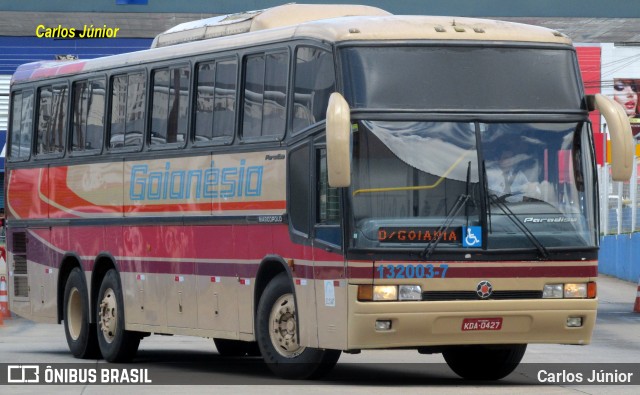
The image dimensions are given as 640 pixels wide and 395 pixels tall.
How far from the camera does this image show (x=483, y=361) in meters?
16.4

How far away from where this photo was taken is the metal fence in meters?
40.4

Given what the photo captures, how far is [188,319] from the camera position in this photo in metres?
Result: 17.8

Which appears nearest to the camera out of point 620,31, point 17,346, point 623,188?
point 17,346

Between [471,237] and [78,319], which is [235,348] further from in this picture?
[471,237]

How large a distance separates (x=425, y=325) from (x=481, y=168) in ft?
4.76

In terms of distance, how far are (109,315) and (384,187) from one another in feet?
20.3

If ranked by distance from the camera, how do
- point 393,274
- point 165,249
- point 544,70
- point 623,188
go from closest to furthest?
1. point 393,274
2. point 544,70
3. point 165,249
4. point 623,188

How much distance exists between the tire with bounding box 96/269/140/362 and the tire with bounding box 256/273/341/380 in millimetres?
3737

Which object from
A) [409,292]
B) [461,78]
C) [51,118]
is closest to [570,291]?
[409,292]

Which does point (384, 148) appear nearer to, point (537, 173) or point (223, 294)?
point (537, 173)

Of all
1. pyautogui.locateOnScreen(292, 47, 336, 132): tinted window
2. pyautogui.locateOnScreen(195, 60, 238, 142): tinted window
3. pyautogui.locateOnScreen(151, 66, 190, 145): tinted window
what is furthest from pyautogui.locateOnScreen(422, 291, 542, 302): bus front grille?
pyautogui.locateOnScreen(151, 66, 190, 145): tinted window

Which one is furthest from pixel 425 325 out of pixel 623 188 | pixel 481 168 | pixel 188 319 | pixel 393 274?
pixel 623 188

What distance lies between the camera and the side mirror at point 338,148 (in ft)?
45.6

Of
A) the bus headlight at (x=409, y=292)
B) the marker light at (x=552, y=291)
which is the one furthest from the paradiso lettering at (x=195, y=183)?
the marker light at (x=552, y=291)
